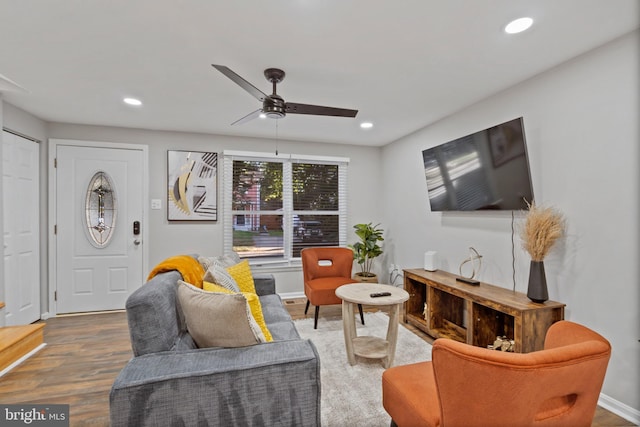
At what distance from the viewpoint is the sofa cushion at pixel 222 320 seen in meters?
1.52

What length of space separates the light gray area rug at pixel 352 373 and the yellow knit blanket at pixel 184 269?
4.01 feet

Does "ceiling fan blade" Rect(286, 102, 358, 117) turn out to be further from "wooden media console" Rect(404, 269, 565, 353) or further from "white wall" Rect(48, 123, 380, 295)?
"white wall" Rect(48, 123, 380, 295)

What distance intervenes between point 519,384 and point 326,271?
298cm

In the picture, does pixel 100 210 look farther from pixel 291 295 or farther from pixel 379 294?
pixel 379 294

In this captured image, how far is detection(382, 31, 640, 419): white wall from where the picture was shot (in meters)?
1.92

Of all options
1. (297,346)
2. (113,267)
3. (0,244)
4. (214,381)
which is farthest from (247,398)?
(113,267)

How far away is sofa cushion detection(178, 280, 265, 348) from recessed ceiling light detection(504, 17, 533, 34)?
7.30 feet

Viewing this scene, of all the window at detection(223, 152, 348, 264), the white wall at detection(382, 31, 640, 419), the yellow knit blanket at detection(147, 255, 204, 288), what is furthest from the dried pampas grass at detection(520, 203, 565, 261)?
the window at detection(223, 152, 348, 264)

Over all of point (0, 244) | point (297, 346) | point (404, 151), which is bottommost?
point (297, 346)

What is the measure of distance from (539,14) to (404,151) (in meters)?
2.75

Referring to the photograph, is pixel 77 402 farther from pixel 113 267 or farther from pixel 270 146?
pixel 270 146

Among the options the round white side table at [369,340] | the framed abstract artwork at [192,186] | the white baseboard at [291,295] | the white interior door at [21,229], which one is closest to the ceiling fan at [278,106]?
the round white side table at [369,340]

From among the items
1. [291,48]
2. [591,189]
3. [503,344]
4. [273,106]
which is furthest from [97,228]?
[591,189]

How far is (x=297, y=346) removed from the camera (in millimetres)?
1528
